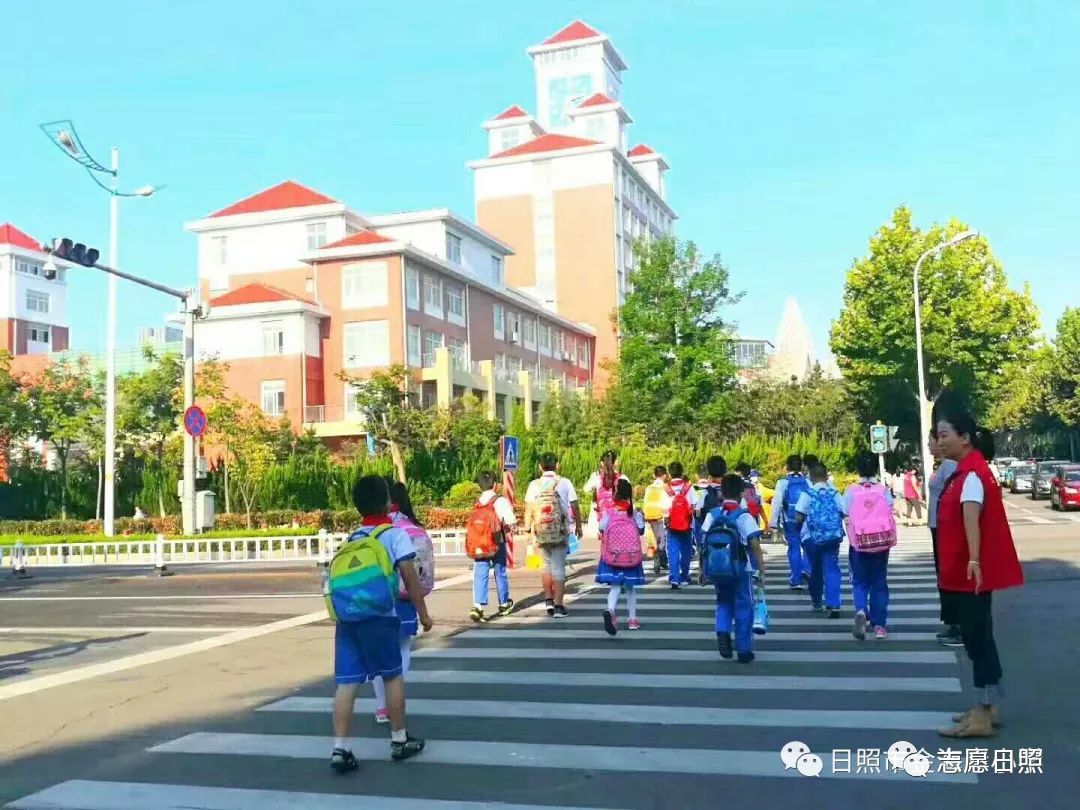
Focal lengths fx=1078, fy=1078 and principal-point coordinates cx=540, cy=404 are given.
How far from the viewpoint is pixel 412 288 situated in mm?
48406

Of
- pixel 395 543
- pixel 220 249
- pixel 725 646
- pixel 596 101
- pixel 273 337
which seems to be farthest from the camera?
pixel 596 101

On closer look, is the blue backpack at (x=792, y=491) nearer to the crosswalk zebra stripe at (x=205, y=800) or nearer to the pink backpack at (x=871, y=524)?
the pink backpack at (x=871, y=524)

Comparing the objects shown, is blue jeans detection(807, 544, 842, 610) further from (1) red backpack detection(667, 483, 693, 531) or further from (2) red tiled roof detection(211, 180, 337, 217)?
(2) red tiled roof detection(211, 180, 337, 217)

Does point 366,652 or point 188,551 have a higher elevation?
point 366,652

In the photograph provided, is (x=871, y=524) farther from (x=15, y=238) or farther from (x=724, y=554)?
(x=15, y=238)

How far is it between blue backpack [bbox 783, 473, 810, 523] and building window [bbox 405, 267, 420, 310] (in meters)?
35.8

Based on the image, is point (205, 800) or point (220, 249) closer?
point (205, 800)

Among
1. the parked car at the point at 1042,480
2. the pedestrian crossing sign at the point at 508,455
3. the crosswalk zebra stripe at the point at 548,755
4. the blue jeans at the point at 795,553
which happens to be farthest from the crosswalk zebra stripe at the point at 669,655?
the parked car at the point at 1042,480

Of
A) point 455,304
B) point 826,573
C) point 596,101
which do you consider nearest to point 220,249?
point 455,304

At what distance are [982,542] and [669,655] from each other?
12.6 ft

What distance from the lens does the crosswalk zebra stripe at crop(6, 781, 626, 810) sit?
5363 mm

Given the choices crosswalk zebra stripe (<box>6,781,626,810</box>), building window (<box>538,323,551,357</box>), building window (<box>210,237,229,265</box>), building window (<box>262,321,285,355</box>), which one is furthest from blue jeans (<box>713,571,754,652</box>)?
building window (<box>538,323,551,357</box>)

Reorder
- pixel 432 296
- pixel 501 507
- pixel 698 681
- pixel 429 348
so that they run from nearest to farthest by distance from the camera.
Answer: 1. pixel 698 681
2. pixel 501 507
3. pixel 429 348
4. pixel 432 296

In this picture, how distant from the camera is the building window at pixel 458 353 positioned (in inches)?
1945
